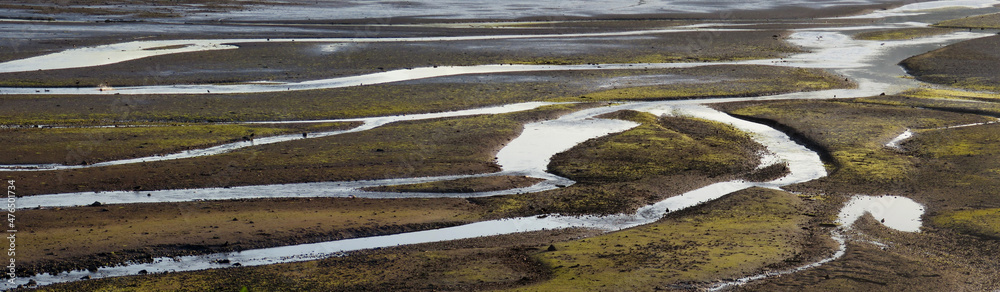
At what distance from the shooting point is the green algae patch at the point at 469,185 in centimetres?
2026

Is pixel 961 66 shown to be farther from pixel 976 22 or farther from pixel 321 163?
pixel 321 163

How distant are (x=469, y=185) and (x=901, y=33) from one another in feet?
163

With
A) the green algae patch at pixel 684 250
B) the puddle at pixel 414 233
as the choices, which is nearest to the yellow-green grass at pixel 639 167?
the puddle at pixel 414 233

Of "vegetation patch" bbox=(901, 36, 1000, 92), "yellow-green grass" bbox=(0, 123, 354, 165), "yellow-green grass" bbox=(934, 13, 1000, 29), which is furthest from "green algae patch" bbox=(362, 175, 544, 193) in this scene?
"yellow-green grass" bbox=(934, 13, 1000, 29)

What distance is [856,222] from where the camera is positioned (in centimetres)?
1803

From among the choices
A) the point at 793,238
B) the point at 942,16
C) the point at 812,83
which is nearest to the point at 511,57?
the point at 812,83

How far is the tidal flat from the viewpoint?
1490 centimetres

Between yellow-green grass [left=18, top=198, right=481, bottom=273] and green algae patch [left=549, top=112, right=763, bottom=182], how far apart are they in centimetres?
417

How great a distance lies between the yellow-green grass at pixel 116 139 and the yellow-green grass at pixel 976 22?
2204 inches

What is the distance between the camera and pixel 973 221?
A: 17.8 m

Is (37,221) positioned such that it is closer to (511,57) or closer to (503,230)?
(503,230)

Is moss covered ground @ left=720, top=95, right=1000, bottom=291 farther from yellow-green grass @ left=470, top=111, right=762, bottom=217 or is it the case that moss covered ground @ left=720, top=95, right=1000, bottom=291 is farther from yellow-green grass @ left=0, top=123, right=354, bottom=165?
yellow-green grass @ left=0, top=123, right=354, bottom=165

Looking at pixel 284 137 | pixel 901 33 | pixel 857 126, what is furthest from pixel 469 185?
A: pixel 901 33

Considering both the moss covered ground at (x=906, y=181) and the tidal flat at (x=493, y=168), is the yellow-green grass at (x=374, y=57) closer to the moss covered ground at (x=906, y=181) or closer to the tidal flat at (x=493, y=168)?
the tidal flat at (x=493, y=168)
